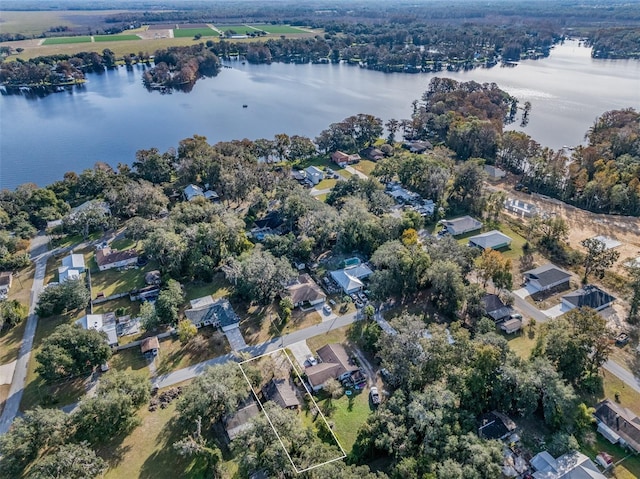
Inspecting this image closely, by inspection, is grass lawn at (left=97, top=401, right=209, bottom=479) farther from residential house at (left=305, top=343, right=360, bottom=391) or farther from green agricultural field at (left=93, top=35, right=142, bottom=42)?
green agricultural field at (left=93, top=35, right=142, bottom=42)

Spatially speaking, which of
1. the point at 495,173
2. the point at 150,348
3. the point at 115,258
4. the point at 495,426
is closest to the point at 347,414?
the point at 495,426

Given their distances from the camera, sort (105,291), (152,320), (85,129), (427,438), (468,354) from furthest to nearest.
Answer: (85,129), (105,291), (152,320), (468,354), (427,438)

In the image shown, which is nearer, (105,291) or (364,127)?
(105,291)

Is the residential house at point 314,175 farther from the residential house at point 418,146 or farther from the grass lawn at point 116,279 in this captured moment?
the grass lawn at point 116,279

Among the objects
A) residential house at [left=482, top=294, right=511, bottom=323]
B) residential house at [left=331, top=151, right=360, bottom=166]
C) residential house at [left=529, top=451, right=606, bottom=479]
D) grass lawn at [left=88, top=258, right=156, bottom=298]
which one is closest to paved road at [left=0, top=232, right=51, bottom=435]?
grass lawn at [left=88, top=258, right=156, bottom=298]

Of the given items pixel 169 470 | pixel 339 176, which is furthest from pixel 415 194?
pixel 169 470

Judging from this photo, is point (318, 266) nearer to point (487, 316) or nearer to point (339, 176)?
point (487, 316)
